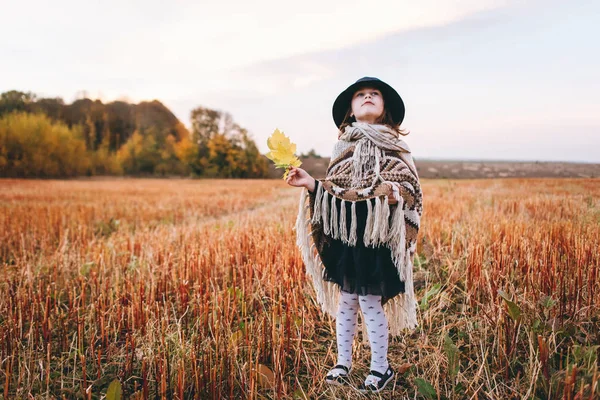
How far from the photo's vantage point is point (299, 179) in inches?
75.1

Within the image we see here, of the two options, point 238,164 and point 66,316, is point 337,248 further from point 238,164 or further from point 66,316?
point 238,164

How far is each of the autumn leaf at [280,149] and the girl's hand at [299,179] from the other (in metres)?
0.10

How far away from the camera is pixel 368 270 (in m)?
1.95

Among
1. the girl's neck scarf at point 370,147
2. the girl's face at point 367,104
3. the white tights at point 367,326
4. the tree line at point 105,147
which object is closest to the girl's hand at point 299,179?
the girl's neck scarf at point 370,147

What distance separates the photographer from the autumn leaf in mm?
1722

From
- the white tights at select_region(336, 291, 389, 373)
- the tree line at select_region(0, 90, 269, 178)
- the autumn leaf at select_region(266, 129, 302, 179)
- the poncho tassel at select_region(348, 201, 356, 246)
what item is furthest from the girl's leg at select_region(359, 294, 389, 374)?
the tree line at select_region(0, 90, 269, 178)

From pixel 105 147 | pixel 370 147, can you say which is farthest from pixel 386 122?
pixel 105 147

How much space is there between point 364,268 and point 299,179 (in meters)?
0.64

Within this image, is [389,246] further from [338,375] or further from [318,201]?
[338,375]

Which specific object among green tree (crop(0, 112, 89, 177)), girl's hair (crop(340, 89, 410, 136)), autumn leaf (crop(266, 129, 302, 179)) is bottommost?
autumn leaf (crop(266, 129, 302, 179))

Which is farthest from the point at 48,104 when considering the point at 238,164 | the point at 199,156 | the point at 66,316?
the point at 66,316

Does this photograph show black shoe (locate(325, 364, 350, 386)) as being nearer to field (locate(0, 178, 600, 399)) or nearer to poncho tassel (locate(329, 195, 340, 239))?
field (locate(0, 178, 600, 399))

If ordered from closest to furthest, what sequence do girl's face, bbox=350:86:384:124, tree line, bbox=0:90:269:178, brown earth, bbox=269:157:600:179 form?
girl's face, bbox=350:86:384:124, brown earth, bbox=269:157:600:179, tree line, bbox=0:90:269:178

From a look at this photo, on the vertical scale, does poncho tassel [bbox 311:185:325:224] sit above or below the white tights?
above
